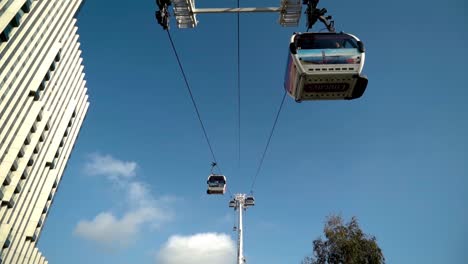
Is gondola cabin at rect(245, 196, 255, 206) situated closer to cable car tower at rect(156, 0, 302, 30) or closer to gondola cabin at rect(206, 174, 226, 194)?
gondola cabin at rect(206, 174, 226, 194)

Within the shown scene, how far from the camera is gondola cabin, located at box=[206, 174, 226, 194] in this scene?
31.5 m

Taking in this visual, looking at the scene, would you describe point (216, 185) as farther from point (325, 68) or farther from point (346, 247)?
point (325, 68)

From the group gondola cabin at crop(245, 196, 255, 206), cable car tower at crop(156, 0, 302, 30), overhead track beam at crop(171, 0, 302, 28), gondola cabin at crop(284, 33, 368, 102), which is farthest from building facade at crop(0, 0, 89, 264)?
gondola cabin at crop(284, 33, 368, 102)

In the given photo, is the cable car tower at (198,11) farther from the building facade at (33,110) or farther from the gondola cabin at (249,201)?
the gondola cabin at (249,201)

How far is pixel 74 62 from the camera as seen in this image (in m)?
46.0

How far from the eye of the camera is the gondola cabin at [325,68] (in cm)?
746

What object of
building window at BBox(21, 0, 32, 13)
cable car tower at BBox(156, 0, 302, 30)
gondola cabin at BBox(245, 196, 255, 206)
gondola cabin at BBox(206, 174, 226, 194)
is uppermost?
building window at BBox(21, 0, 32, 13)

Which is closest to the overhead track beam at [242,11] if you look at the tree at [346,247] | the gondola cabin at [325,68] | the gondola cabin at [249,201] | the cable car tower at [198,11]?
the cable car tower at [198,11]

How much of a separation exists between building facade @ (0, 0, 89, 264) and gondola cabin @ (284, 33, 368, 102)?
30577mm

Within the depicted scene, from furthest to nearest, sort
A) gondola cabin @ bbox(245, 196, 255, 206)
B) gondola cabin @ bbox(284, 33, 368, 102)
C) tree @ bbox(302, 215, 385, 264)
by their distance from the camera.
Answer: gondola cabin @ bbox(245, 196, 255, 206) → tree @ bbox(302, 215, 385, 264) → gondola cabin @ bbox(284, 33, 368, 102)

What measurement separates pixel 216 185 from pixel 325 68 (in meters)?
25.4

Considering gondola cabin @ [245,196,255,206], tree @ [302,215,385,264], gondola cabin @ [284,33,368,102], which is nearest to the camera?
gondola cabin @ [284,33,368,102]

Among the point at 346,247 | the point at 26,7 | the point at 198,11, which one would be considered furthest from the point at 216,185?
the point at 26,7

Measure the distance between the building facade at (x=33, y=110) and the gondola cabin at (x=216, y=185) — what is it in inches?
803
